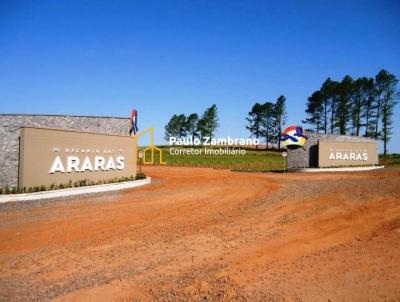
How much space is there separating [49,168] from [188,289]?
1322 cm

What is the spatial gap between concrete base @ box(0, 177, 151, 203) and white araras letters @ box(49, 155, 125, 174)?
1.38 meters

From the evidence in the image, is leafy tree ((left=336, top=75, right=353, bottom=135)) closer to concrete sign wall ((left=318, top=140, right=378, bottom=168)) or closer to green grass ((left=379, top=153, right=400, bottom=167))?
green grass ((left=379, top=153, right=400, bottom=167))

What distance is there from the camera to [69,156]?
1814cm

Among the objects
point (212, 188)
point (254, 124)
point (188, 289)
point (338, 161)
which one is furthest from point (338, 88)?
point (188, 289)

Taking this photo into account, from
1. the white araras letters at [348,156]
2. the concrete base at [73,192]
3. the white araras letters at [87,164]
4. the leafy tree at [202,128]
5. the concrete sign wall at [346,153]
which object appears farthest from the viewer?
the leafy tree at [202,128]

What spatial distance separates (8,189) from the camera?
15195 mm

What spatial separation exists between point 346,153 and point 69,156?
32239 mm

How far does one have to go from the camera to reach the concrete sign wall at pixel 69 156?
1574cm

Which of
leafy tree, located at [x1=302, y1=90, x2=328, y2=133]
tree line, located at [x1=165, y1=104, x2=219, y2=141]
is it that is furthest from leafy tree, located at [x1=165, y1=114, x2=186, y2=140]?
leafy tree, located at [x1=302, y1=90, x2=328, y2=133]

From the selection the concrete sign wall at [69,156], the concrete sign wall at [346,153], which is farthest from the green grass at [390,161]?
the concrete sign wall at [69,156]

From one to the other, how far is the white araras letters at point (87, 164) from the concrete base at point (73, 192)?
4.52 ft

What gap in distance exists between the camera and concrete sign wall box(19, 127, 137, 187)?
51.6 ft

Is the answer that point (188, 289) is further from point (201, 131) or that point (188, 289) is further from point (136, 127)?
point (201, 131)

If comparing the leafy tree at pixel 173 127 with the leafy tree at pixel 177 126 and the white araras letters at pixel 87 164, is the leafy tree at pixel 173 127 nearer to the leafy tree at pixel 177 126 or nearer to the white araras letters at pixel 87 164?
the leafy tree at pixel 177 126
